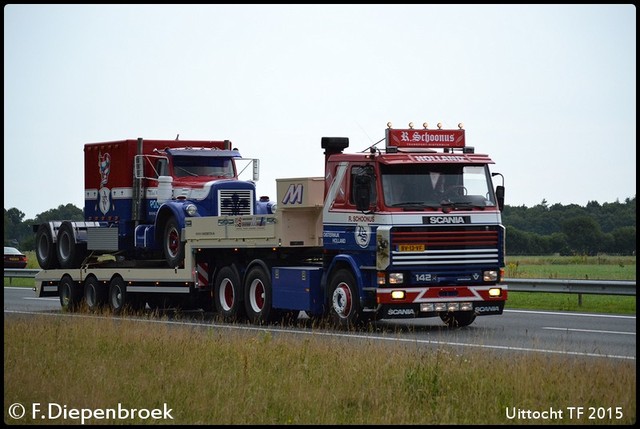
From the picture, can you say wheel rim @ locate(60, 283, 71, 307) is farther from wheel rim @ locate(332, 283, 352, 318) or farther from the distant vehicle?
the distant vehicle

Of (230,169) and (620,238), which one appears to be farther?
(620,238)

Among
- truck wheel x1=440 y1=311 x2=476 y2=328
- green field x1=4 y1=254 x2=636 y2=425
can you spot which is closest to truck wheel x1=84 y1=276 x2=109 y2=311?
truck wheel x1=440 y1=311 x2=476 y2=328

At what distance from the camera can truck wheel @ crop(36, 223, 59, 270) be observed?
30.2 metres

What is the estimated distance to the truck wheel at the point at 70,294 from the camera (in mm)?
29281

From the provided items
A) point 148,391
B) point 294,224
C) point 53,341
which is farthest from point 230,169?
point 148,391

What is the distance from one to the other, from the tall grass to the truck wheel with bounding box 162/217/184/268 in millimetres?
8791

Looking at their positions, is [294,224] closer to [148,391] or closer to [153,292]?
[153,292]

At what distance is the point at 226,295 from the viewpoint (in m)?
25.4

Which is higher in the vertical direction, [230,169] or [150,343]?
[230,169]

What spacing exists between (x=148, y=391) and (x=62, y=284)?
1750 cm

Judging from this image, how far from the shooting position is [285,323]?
24.1 meters

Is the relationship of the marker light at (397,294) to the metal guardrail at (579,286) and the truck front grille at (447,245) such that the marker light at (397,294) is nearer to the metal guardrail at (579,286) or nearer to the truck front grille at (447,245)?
the truck front grille at (447,245)

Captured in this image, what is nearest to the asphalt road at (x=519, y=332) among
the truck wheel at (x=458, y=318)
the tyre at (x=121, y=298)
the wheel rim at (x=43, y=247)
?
the truck wheel at (x=458, y=318)

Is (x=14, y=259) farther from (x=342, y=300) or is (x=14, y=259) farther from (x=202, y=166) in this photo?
(x=342, y=300)
